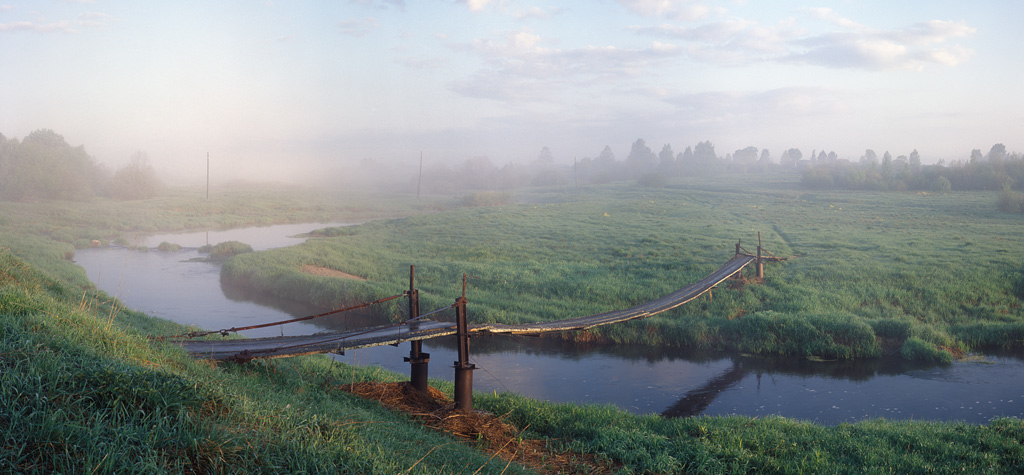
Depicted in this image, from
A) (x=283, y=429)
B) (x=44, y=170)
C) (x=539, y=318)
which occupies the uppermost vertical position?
(x=44, y=170)

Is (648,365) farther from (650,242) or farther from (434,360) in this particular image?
(650,242)

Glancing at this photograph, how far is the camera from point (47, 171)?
156 feet

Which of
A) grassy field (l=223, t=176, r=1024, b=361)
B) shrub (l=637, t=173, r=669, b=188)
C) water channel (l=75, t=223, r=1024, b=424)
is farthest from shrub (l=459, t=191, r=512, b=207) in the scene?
water channel (l=75, t=223, r=1024, b=424)

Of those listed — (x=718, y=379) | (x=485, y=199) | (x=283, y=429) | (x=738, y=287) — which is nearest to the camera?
(x=283, y=429)

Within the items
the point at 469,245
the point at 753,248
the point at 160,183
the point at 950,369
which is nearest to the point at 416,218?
the point at 469,245

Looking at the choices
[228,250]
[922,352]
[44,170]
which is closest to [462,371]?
[922,352]

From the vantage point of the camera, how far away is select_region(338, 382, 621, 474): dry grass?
7.74m

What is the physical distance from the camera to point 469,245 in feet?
117

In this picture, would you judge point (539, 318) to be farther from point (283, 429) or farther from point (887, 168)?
point (887, 168)

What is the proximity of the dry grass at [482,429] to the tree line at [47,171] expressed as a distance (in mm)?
51533

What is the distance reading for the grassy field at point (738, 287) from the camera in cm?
1894

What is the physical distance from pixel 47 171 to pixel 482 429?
54369 millimetres

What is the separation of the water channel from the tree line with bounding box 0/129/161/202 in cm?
3526

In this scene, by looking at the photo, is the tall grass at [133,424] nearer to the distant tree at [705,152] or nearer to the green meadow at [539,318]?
the green meadow at [539,318]
